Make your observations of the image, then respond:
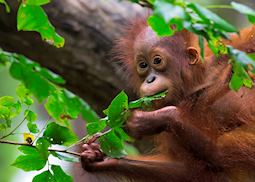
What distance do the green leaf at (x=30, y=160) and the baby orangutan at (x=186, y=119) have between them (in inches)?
27.3

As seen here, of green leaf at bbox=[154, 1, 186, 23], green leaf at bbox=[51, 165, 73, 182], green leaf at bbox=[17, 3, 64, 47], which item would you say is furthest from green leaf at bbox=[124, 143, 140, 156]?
green leaf at bbox=[154, 1, 186, 23]

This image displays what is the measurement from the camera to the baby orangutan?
292 cm

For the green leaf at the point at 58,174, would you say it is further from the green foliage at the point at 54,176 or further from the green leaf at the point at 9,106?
the green leaf at the point at 9,106

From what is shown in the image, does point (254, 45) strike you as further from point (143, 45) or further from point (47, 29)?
point (47, 29)

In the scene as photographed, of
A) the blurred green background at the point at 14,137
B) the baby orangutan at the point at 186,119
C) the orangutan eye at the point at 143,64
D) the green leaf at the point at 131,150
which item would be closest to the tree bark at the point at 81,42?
the green leaf at the point at 131,150

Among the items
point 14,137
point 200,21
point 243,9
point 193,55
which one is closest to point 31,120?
point 200,21

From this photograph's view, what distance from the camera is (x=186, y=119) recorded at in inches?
115

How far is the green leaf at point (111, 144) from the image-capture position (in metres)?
2.26

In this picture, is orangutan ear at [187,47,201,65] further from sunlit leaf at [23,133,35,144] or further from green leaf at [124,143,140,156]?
sunlit leaf at [23,133,35,144]

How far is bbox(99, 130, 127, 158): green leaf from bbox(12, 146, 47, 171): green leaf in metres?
0.24

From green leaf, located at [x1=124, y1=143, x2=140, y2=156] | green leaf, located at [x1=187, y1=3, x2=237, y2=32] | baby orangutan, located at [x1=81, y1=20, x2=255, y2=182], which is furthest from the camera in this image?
green leaf, located at [x1=124, y1=143, x2=140, y2=156]

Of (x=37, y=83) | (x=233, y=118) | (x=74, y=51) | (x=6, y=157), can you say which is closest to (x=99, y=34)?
(x=74, y=51)

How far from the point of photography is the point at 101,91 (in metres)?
4.92

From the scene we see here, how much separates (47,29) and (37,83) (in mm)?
357
